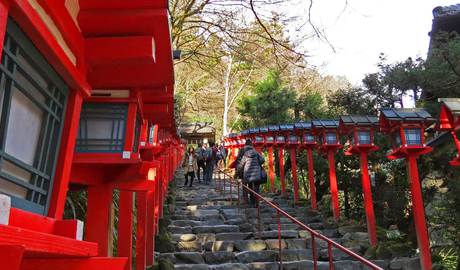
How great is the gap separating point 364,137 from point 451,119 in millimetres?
2294

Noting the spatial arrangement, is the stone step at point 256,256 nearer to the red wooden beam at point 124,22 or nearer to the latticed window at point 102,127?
the latticed window at point 102,127

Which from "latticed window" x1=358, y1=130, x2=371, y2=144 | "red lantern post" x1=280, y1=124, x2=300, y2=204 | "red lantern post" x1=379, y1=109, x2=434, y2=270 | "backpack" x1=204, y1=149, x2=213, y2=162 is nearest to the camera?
"red lantern post" x1=379, y1=109, x2=434, y2=270

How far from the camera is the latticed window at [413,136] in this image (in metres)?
8.03

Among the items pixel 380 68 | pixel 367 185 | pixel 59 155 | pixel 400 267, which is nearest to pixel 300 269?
pixel 400 267

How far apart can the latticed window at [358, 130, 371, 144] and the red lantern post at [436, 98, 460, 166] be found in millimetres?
1863

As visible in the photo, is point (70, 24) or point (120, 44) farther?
point (120, 44)

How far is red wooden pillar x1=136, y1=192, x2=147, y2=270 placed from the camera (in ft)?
21.1

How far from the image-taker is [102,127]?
416 cm

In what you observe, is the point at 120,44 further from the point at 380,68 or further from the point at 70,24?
the point at 380,68

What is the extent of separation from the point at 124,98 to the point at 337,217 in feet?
25.5

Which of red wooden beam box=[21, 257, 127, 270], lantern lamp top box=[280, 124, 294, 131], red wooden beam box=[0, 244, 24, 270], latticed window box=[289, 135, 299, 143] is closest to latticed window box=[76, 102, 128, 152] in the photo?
red wooden beam box=[21, 257, 127, 270]

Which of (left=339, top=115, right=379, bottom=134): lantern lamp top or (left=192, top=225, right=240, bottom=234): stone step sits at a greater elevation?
(left=339, top=115, right=379, bottom=134): lantern lamp top

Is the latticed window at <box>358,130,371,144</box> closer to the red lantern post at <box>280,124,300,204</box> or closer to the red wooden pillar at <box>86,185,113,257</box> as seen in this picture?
the red lantern post at <box>280,124,300,204</box>

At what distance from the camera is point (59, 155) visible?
2.87m
